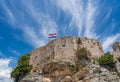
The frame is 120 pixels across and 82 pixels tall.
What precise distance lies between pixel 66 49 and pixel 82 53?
2361mm

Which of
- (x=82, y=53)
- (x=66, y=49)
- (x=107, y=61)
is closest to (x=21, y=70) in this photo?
(x=66, y=49)

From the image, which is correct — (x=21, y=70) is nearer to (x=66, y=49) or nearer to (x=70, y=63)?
(x=66, y=49)

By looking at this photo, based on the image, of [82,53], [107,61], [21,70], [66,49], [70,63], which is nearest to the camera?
[70,63]

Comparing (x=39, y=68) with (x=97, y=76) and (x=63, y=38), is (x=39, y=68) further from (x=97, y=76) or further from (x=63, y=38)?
(x=97, y=76)

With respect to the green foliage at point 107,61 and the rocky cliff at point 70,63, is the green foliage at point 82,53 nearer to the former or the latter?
A: the rocky cliff at point 70,63

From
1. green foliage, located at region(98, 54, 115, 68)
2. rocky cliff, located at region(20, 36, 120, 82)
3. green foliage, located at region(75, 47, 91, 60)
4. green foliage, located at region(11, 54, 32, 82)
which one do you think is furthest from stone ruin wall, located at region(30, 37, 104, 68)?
green foliage, located at region(98, 54, 115, 68)

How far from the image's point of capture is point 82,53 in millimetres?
38156

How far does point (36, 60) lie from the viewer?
41.4 meters

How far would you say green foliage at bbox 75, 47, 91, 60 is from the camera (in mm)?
37906

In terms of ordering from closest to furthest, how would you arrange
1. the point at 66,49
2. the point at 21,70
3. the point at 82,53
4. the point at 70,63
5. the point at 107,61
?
the point at 70,63, the point at 107,61, the point at 82,53, the point at 66,49, the point at 21,70

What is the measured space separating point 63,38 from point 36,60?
17.9 ft

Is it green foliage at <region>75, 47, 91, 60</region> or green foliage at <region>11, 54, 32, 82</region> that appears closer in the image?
green foliage at <region>75, 47, 91, 60</region>

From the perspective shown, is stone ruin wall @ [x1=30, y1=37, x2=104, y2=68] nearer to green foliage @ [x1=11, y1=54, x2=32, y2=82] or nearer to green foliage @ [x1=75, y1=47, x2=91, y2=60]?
green foliage @ [x1=75, y1=47, x2=91, y2=60]

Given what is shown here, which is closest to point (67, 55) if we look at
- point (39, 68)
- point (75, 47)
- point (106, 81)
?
point (75, 47)
